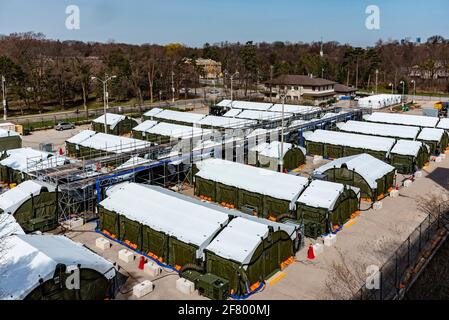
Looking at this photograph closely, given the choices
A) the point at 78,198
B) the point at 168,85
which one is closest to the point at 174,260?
the point at 78,198

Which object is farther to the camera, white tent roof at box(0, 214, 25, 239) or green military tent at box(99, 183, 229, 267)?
green military tent at box(99, 183, 229, 267)

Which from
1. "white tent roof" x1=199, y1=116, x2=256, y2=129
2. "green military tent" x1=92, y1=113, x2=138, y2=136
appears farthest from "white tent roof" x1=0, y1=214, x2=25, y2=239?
"green military tent" x1=92, y1=113, x2=138, y2=136

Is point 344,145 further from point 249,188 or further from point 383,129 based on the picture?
point 249,188

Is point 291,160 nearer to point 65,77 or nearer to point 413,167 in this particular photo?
point 413,167

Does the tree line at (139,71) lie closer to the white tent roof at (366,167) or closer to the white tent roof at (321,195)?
the white tent roof at (366,167)

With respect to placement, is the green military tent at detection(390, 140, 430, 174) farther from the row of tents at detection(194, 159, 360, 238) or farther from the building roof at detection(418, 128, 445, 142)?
the row of tents at detection(194, 159, 360, 238)

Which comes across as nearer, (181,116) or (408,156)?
(408,156)

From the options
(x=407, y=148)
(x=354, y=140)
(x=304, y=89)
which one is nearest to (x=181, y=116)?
(x=354, y=140)
